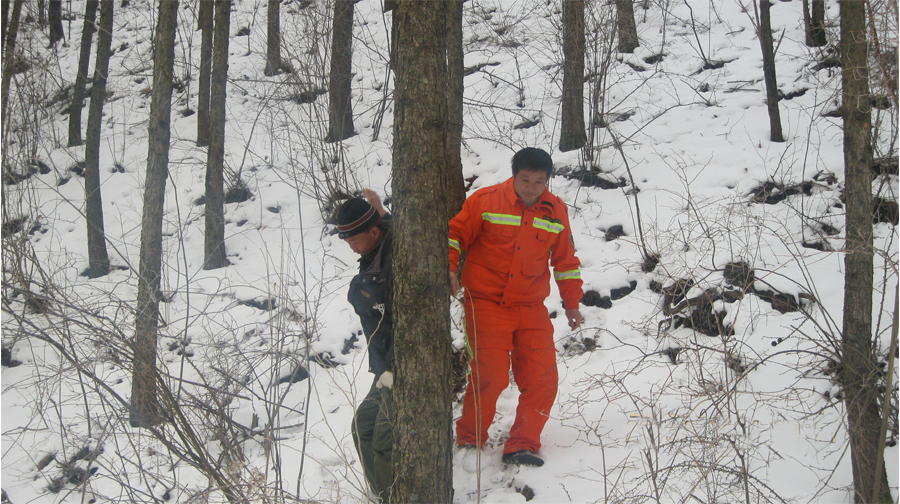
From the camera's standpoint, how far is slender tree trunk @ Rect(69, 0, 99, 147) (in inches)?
348

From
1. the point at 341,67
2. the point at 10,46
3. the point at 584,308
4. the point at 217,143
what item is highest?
the point at 341,67

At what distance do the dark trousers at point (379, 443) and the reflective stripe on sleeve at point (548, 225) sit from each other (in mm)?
1257

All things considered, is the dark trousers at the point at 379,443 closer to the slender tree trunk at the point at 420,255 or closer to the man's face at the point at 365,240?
the slender tree trunk at the point at 420,255

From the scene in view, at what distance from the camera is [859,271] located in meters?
2.77

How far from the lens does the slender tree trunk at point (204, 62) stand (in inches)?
297

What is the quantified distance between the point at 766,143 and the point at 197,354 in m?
6.42

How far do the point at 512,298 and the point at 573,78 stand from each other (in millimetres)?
4159

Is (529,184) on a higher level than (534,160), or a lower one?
lower

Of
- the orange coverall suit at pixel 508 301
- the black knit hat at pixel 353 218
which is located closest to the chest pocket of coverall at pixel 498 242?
the orange coverall suit at pixel 508 301

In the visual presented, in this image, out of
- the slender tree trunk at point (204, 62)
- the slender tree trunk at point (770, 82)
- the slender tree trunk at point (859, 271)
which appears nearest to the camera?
the slender tree trunk at point (859, 271)

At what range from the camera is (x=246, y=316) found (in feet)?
19.2

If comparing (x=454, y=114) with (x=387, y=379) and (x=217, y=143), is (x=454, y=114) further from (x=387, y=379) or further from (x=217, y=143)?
(x=217, y=143)

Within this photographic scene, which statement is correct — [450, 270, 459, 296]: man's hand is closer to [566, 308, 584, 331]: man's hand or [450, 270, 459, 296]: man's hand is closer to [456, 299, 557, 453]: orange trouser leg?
[456, 299, 557, 453]: orange trouser leg

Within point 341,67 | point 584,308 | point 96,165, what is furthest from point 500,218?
point 96,165
